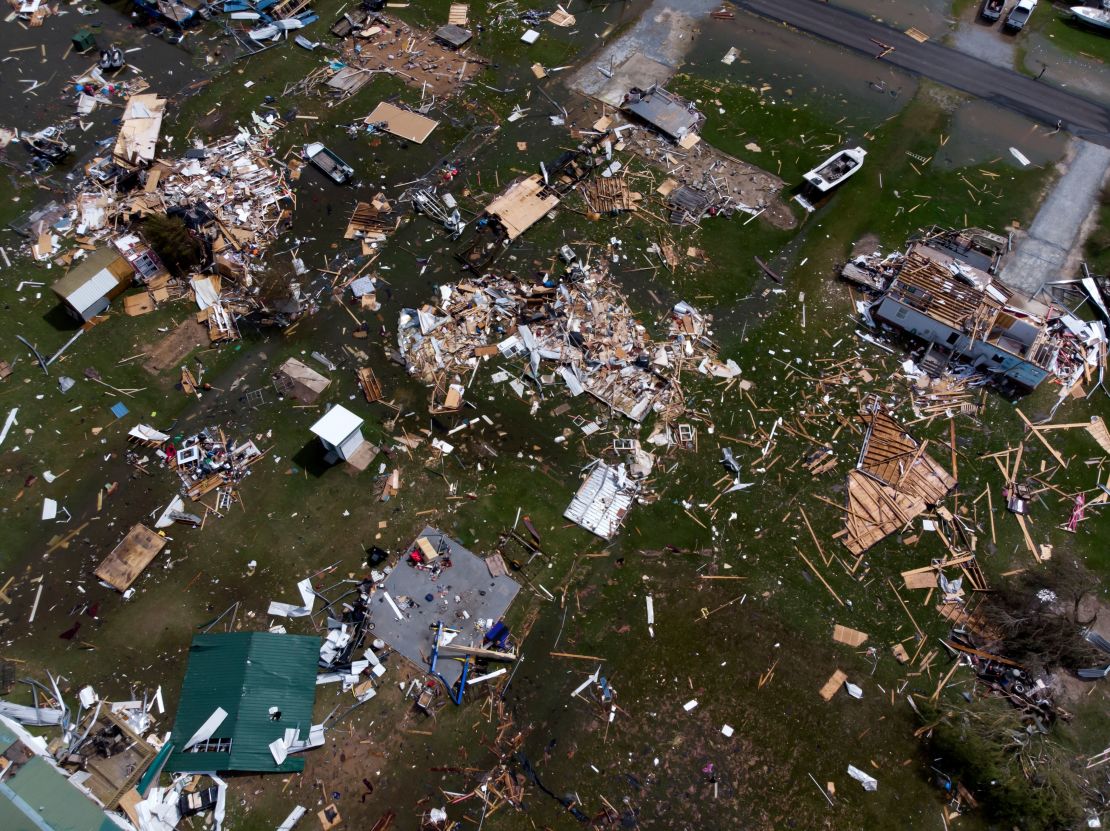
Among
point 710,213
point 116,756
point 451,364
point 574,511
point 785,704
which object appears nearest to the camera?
point 116,756

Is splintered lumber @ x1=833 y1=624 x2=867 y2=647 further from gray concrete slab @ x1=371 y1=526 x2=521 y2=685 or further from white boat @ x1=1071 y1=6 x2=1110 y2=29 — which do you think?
white boat @ x1=1071 y1=6 x2=1110 y2=29

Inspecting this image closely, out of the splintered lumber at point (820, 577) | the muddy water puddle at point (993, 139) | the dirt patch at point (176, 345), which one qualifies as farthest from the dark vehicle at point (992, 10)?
the dirt patch at point (176, 345)

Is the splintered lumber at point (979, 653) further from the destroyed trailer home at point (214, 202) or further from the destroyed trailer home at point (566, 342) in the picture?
the destroyed trailer home at point (214, 202)

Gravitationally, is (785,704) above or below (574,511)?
below

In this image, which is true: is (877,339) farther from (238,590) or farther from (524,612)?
(238,590)

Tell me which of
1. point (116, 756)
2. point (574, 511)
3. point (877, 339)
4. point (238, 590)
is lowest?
point (116, 756)

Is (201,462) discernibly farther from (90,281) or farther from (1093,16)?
(1093,16)

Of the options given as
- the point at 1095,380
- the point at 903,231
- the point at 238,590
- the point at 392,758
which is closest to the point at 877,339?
the point at 903,231
